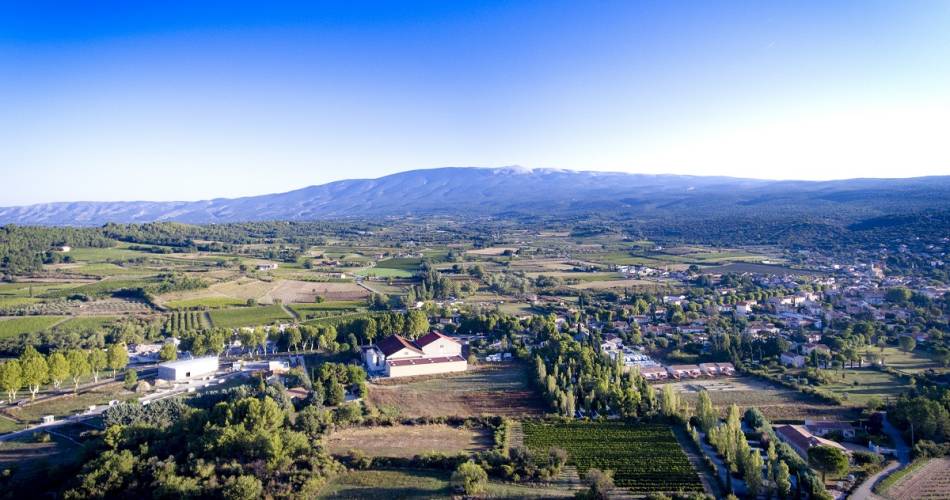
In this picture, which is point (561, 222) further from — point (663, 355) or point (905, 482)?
point (905, 482)

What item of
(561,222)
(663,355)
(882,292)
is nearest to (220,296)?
(663,355)

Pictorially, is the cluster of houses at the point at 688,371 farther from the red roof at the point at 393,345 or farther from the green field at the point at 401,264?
the green field at the point at 401,264

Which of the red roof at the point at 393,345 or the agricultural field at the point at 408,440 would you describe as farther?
the red roof at the point at 393,345

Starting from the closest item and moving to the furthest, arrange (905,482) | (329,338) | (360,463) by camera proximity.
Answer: (905,482), (360,463), (329,338)

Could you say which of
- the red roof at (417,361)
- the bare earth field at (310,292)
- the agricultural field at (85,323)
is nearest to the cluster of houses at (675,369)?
the red roof at (417,361)

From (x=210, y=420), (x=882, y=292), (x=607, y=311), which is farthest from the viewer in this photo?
Answer: (x=882, y=292)

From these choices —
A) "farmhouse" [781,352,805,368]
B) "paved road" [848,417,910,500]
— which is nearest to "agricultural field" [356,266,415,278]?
"farmhouse" [781,352,805,368]

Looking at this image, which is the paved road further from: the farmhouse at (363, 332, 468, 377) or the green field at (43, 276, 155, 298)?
the green field at (43, 276, 155, 298)
